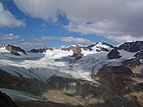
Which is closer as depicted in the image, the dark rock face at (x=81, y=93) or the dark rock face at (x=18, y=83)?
the dark rock face at (x=18, y=83)

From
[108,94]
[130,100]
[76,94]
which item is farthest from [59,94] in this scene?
[130,100]

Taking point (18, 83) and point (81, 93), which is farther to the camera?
point (81, 93)

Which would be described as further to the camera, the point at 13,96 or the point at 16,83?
the point at 16,83

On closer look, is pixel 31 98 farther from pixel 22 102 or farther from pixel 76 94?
pixel 76 94

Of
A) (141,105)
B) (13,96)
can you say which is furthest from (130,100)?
(13,96)

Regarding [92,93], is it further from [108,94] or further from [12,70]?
[12,70]

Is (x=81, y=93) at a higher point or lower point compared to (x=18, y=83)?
lower

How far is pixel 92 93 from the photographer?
18025cm

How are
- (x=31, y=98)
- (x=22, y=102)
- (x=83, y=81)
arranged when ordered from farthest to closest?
(x=83, y=81), (x=31, y=98), (x=22, y=102)

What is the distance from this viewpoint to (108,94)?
18300 cm

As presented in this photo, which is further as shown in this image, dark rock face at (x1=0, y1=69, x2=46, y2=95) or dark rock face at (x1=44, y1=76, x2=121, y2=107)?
dark rock face at (x1=44, y1=76, x2=121, y2=107)

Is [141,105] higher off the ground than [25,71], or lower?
lower

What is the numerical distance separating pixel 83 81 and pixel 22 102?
212 feet

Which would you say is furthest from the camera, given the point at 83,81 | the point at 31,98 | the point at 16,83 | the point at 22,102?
the point at 83,81
